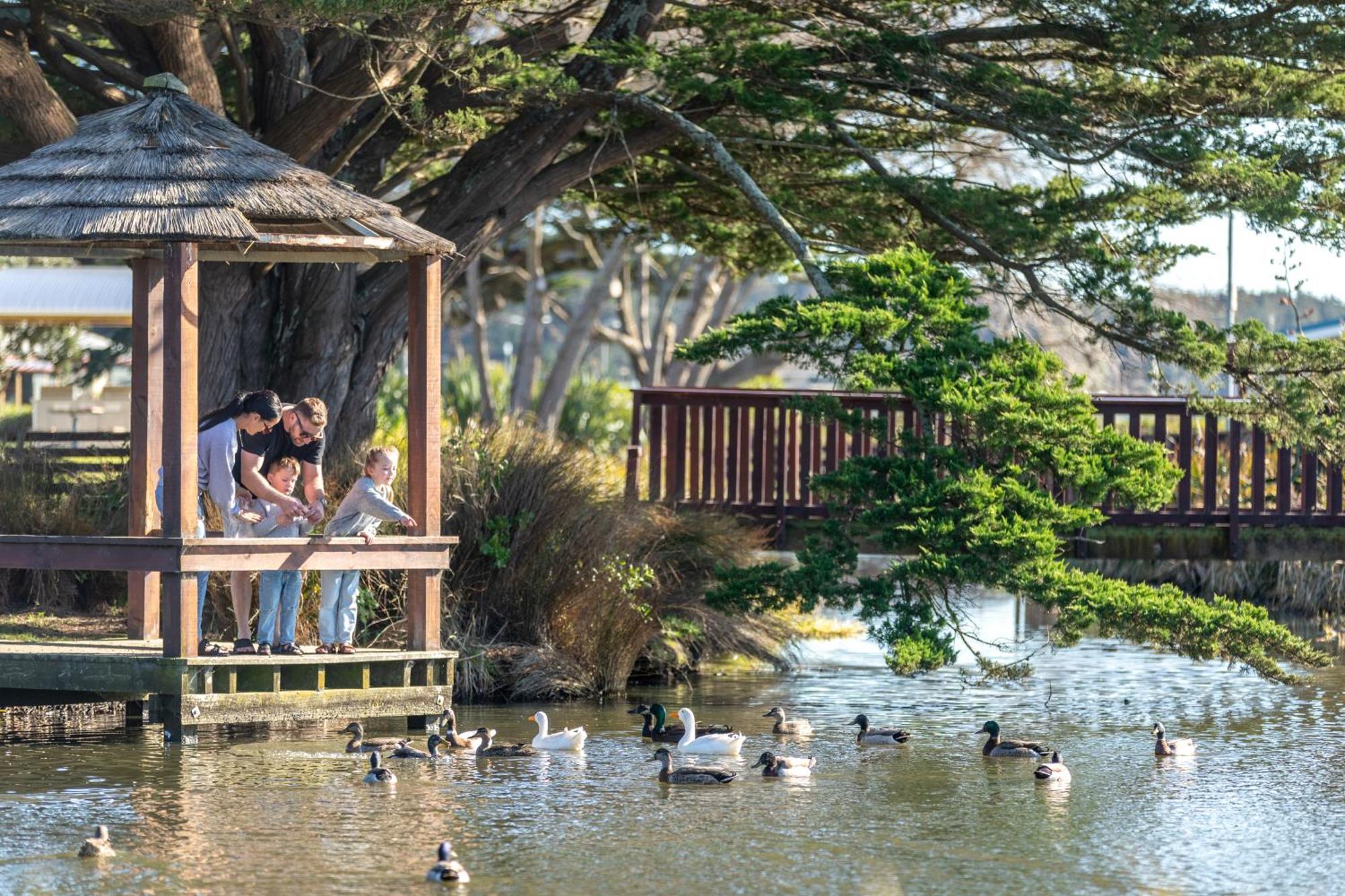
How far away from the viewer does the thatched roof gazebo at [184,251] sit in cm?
1216

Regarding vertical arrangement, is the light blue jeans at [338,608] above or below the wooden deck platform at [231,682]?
above

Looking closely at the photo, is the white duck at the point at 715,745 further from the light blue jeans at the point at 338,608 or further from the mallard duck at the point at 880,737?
the light blue jeans at the point at 338,608

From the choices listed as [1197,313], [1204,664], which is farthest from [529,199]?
[1197,313]

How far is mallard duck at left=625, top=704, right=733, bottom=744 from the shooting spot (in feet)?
42.1

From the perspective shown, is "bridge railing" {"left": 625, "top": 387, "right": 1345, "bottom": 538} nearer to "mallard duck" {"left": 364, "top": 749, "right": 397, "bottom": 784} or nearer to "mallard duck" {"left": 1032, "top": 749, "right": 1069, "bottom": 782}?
"mallard duck" {"left": 1032, "top": 749, "right": 1069, "bottom": 782}

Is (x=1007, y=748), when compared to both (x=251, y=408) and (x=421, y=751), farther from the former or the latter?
(x=251, y=408)

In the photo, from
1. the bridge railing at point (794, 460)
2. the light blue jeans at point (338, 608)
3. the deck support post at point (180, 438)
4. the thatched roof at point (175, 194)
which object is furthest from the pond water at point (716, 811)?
the bridge railing at point (794, 460)

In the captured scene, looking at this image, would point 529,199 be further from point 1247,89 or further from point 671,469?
point 1247,89

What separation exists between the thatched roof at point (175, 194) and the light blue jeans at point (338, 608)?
2.14 m

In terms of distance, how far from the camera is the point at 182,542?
472 inches

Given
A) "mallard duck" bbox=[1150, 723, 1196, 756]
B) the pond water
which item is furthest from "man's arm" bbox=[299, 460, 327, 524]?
"mallard duck" bbox=[1150, 723, 1196, 756]

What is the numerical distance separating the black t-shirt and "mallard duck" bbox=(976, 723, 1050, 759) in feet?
14.9

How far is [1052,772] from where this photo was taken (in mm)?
11539

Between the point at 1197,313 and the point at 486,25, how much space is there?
68.0 feet
